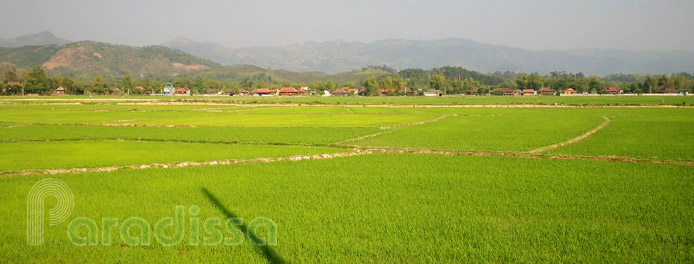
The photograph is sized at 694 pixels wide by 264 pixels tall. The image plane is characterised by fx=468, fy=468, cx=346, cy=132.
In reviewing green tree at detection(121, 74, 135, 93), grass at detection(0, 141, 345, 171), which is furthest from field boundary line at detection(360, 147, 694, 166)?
green tree at detection(121, 74, 135, 93)

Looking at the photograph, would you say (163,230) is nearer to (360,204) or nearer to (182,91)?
(360,204)

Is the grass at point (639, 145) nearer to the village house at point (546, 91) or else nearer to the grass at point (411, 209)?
the grass at point (411, 209)

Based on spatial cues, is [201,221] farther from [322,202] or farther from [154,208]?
[322,202]

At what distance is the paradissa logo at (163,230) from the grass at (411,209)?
18 centimetres

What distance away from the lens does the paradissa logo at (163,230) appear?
6.78 metres

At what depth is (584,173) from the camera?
1218cm

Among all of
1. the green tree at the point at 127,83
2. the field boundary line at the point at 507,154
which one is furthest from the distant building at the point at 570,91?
the field boundary line at the point at 507,154

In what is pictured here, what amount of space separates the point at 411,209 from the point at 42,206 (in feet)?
23.0

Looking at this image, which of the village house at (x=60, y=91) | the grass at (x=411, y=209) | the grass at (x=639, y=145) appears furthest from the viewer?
the village house at (x=60, y=91)

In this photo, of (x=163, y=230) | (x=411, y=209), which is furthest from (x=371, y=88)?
(x=163, y=230)

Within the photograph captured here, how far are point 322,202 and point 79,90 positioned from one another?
148855mm

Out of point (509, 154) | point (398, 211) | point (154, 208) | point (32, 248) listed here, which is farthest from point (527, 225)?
point (509, 154)

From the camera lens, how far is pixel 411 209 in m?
8.48

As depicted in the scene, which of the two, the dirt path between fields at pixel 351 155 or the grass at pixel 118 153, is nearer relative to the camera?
the dirt path between fields at pixel 351 155
